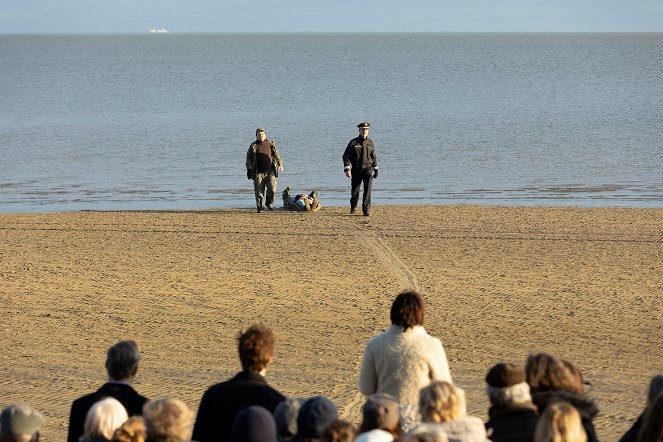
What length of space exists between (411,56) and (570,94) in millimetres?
86056

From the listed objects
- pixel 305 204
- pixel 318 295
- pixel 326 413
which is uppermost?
pixel 305 204

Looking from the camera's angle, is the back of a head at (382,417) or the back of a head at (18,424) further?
the back of a head at (18,424)

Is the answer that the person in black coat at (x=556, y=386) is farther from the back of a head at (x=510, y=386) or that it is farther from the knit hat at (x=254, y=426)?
the knit hat at (x=254, y=426)

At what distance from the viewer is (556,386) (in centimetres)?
575

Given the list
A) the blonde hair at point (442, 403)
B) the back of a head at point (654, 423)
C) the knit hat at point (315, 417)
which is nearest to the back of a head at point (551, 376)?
the blonde hair at point (442, 403)

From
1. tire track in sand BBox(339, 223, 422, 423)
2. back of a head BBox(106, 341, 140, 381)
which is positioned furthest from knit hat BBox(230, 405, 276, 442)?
tire track in sand BBox(339, 223, 422, 423)

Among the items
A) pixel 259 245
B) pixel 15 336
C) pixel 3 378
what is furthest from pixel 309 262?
pixel 3 378

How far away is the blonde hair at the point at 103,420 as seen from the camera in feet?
18.8

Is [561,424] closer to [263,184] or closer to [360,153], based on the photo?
[360,153]

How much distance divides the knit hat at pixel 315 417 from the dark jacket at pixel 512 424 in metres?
0.88

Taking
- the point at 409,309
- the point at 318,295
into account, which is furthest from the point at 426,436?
the point at 318,295

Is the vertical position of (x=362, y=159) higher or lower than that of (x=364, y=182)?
higher

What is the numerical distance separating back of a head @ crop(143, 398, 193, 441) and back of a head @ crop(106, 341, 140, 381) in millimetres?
938

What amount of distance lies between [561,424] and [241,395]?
77.1 inches
